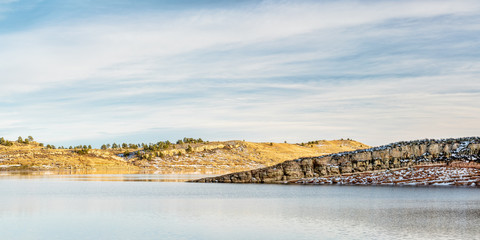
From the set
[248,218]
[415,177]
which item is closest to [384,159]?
[415,177]

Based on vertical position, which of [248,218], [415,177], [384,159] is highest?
[384,159]

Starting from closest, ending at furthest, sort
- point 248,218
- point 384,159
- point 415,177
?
point 248,218, point 415,177, point 384,159

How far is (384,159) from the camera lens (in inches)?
2094

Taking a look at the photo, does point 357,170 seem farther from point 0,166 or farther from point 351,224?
point 0,166

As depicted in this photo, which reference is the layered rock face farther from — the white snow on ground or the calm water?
the calm water

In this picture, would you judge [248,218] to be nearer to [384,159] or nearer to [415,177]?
[415,177]

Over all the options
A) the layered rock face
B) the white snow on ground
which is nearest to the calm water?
the white snow on ground

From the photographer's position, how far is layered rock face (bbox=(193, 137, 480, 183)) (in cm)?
5172

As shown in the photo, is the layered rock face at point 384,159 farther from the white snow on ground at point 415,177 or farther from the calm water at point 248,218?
the calm water at point 248,218

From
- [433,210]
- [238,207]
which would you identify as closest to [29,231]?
[238,207]

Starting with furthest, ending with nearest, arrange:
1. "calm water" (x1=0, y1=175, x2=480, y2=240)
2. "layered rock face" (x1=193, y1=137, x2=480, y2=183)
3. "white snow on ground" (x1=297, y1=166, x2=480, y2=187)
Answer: "layered rock face" (x1=193, y1=137, x2=480, y2=183) < "white snow on ground" (x1=297, y1=166, x2=480, y2=187) < "calm water" (x1=0, y1=175, x2=480, y2=240)

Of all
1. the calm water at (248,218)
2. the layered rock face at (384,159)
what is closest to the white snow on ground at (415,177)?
the layered rock face at (384,159)

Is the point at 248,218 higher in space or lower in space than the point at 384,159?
lower

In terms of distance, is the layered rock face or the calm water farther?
the layered rock face
